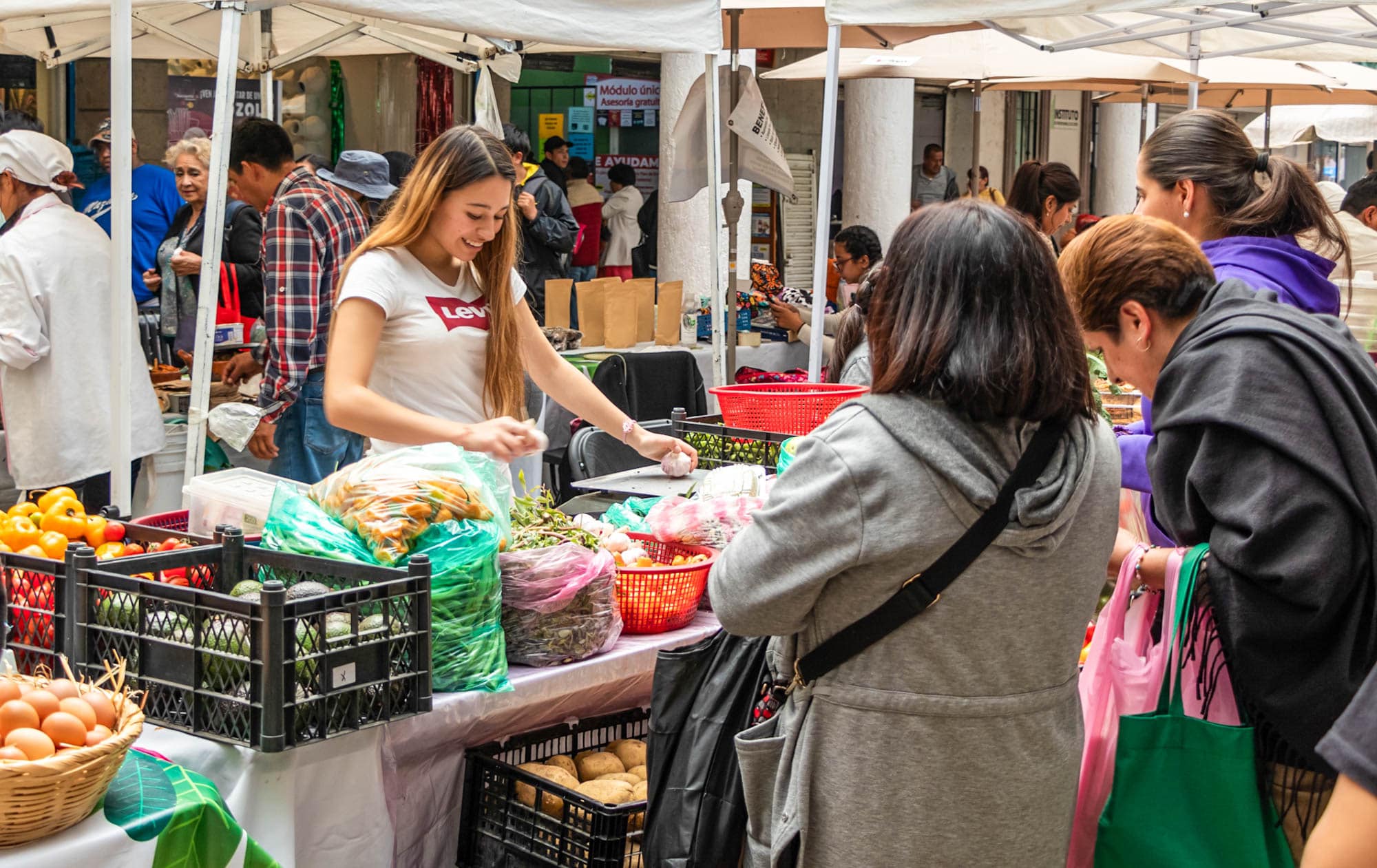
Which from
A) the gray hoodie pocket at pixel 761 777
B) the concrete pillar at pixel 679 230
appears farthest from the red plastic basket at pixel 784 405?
the concrete pillar at pixel 679 230

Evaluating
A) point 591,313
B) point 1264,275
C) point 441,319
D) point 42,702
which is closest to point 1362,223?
point 591,313

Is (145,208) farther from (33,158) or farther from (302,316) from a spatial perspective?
(302,316)

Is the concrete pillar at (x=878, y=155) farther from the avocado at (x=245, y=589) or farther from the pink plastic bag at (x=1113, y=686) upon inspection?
the avocado at (x=245, y=589)

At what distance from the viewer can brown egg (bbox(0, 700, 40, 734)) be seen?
197 centimetres

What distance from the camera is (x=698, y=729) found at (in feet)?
7.97

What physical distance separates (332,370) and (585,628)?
884 millimetres

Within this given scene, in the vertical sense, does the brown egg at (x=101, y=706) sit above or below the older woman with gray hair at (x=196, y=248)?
below

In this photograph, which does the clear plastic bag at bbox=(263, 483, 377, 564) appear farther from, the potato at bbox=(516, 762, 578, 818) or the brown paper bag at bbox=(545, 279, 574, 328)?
the brown paper bag at bbox=(545, 279, 574, 328)

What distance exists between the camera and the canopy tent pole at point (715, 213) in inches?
242

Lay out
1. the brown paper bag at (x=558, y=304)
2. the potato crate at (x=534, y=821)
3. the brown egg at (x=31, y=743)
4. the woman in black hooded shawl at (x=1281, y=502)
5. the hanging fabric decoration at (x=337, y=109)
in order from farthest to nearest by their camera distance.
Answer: the hanging fabric decoration at (x=337, y=109) → the brown paper bag at (x=558, y=304) → the potato crate at (x=534, y=821) → the woman in black hooded shawl at (x=1281, y=502) → the brown egg at (x=31, y=743)

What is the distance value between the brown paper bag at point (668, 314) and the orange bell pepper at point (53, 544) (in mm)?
5736

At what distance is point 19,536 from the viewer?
111 inches

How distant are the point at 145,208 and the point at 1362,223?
22.0 feet

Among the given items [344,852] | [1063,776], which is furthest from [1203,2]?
[344,852]
